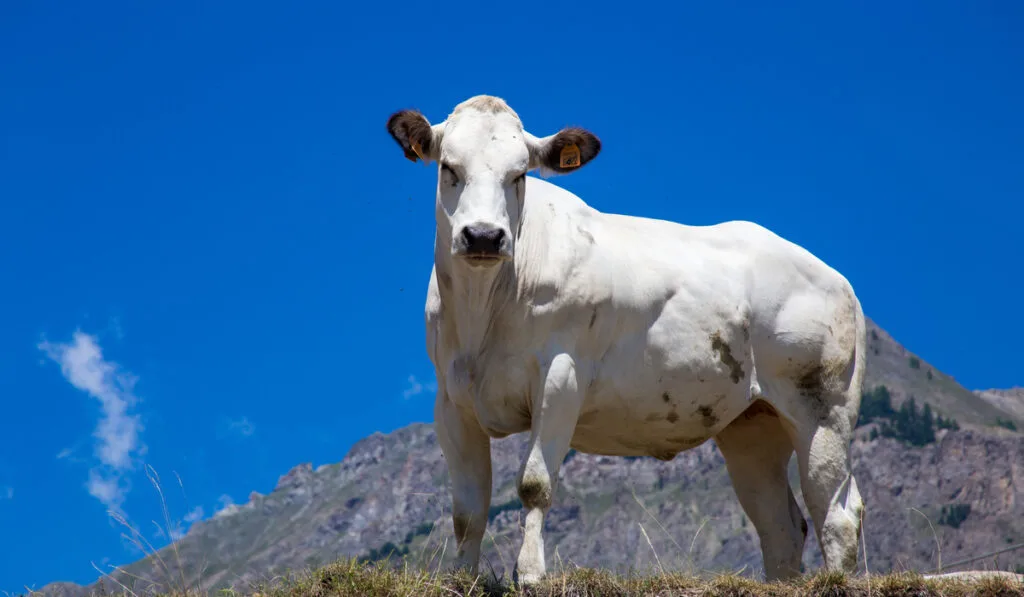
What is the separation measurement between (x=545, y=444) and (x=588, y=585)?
1.27m

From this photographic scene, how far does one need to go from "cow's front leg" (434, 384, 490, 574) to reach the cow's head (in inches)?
67.1

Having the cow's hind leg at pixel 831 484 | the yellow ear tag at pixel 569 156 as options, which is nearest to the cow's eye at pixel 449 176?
the yellow ear tag at pixel 569 156

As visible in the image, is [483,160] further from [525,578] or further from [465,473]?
[525,578]

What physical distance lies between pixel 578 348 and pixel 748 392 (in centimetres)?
228

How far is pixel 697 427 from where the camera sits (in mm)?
11688

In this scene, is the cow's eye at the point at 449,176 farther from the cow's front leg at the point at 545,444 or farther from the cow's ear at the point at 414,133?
the cow's front leg at the point at 545,444

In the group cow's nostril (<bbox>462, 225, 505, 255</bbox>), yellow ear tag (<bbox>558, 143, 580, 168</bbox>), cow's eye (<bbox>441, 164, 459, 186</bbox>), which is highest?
yellow ear tag (<bbox>558, 143, 580, 168</bbox>)

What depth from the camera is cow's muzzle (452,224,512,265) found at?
9508 mm

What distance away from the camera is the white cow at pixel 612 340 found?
1023cm

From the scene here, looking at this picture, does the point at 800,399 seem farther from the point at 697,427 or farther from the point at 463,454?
the point at 463,454

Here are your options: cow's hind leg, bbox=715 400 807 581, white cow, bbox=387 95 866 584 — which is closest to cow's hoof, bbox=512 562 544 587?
white cow, bbox=387 95 866 584

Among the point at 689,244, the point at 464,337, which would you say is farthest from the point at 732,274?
the point at 464,337

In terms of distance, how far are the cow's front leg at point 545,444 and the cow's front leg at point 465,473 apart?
2.28 ft

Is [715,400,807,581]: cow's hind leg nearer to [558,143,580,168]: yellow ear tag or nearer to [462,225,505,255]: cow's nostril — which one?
[558,143,580,168]: yellow ear tag
